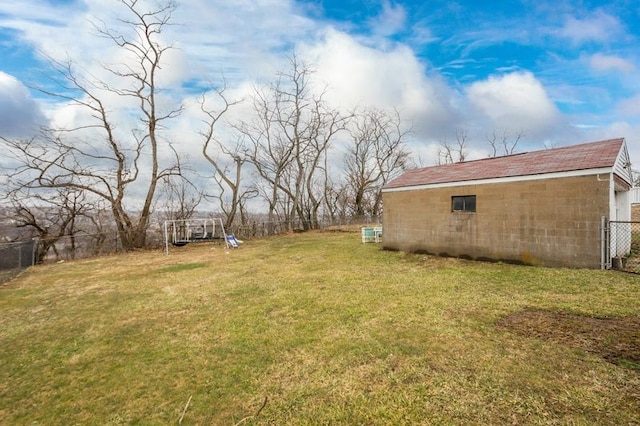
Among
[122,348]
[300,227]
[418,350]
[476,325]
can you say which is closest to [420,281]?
[476,325]

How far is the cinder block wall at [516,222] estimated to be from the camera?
6.77 m

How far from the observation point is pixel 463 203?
9.08 metres

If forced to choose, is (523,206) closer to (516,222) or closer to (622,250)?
(516,222)

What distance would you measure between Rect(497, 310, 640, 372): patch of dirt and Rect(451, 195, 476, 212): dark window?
4.83 m

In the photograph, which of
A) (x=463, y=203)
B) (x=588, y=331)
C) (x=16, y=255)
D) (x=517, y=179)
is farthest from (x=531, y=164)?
(x=16, y=255)

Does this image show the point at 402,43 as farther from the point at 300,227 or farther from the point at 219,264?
the point at 300,227

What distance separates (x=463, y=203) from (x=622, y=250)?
3766 millimetres

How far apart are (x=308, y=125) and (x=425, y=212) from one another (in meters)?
14.9

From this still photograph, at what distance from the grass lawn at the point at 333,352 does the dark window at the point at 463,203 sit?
249 cm

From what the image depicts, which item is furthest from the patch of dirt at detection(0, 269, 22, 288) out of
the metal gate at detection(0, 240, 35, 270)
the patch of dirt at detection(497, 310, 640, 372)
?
the patch of dirt at detection(497, 310, 640, 372)

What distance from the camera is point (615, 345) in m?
3.30

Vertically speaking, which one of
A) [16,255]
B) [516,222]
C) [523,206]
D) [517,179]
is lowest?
[16,255]

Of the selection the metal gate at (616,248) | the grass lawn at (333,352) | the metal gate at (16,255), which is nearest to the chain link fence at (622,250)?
the metal gate at (616,248)

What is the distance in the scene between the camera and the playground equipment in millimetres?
13570
